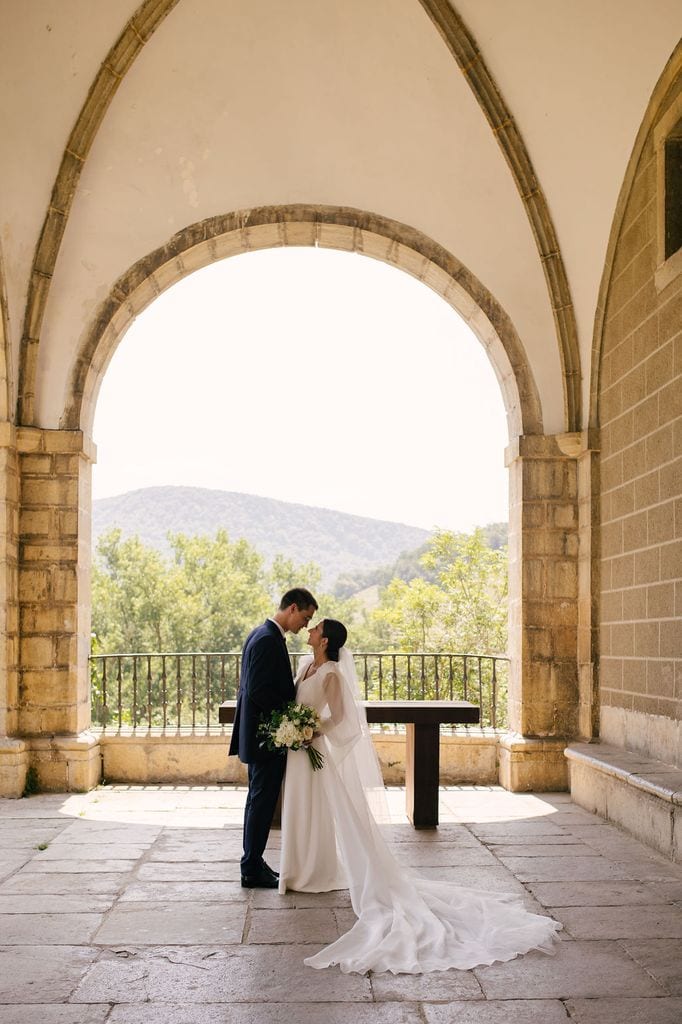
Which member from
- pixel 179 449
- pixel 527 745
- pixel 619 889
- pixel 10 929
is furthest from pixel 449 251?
pixel 179 449

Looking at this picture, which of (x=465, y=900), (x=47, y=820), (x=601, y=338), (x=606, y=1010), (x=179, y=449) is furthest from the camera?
(x=179, y=449)

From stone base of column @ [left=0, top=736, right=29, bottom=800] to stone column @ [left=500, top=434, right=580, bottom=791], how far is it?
365 cm

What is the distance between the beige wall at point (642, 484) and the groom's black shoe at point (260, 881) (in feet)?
8.37

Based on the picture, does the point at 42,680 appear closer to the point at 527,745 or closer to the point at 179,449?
the point at 527,745

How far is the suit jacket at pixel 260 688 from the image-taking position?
514 cm

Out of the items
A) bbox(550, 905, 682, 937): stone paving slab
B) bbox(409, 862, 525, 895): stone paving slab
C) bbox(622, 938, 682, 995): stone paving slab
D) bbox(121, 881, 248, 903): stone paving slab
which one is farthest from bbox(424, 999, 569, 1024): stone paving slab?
bbox(121, 881, 248, 903): stone paving slab

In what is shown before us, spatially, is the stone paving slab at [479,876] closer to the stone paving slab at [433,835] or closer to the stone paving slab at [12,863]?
the stone paving slab at [433,835]

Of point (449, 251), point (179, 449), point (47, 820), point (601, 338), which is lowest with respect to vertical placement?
point (47, 820)

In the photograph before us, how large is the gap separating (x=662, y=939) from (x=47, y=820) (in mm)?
4176

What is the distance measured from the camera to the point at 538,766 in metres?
7.99

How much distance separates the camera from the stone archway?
8055 millimetres

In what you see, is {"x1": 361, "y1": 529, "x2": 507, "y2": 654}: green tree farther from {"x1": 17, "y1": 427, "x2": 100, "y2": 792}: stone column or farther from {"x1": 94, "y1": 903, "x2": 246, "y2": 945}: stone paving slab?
{"x1": 94, "y1": 903, "x2": 246, "y2": 945}: stone paving slab

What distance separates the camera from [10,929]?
4379 mm

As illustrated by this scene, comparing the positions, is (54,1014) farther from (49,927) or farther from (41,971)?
(49,927)
